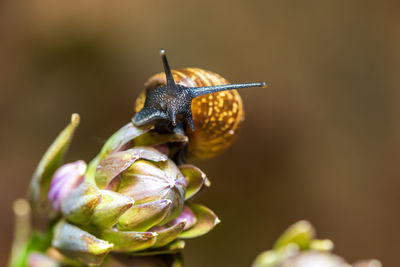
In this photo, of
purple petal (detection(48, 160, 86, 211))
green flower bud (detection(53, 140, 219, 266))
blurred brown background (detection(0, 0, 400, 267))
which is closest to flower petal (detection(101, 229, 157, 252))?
green flower bud (detection(53, 140, 219, 266))

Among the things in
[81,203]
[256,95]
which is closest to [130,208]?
[81,203]

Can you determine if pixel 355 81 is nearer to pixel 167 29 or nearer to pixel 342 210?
pixel 342 210

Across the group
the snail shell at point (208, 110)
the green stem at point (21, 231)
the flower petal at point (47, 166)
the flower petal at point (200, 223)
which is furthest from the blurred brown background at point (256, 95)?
the flower petal at point (200, 223)

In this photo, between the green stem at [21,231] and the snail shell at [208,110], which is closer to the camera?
the snail shell at [208,110]

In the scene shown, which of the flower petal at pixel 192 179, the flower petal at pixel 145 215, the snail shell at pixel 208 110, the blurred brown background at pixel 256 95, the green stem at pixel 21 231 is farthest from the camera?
the blurred brown background at pixel 256 95

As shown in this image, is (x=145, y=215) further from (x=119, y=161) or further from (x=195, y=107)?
(x=195, y=107)

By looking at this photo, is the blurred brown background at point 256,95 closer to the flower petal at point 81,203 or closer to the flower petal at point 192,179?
the flower petal at point 81,203
